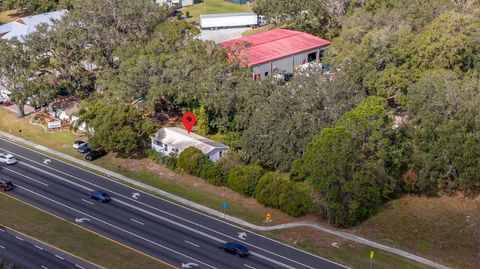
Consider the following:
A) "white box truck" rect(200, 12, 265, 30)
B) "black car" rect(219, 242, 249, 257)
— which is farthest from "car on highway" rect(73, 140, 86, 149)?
"white box truck" rect(200, 12, 265, 30)

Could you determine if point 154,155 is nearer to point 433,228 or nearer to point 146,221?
point 146,221

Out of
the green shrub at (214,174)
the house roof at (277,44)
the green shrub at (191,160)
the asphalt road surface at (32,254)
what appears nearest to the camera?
the asphalt road surface at (32,254)

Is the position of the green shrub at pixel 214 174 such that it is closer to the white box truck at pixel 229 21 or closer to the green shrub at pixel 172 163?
the green shrub at pixel 172 163

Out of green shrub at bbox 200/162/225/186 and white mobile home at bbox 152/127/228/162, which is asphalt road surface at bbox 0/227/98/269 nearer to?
green shrub at bbox 200/162/225/186

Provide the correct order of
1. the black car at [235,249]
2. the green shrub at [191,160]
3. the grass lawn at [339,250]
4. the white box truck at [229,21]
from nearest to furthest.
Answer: the grass lawn at [339,250] < the black car at [235,249] < the green shrub at [191,160] < the white box truck at [229,21]

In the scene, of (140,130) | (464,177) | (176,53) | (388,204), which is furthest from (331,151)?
(176,53)

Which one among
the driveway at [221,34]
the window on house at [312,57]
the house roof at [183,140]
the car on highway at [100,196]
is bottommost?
the car on highway at [100,196]

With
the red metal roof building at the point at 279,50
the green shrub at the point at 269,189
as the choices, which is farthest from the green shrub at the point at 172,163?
the red metal roof building at the point at 279,50

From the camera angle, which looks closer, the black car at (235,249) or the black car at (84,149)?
the black car at (235,249)
